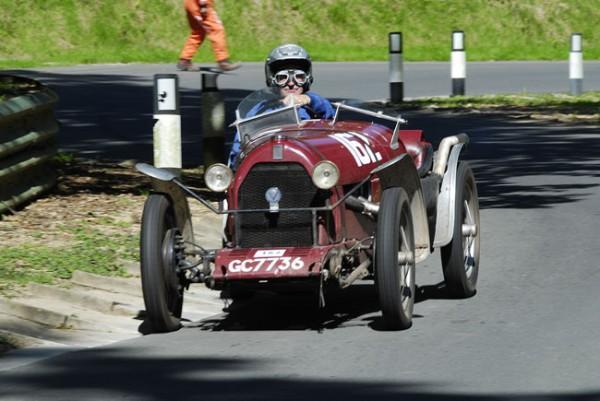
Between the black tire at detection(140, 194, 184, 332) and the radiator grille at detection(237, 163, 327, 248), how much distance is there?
0.39 metres

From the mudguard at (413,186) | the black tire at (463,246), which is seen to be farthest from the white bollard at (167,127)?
the mudguard at (413,186)

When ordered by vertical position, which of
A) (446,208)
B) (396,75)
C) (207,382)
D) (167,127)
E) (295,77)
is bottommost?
(207,382)

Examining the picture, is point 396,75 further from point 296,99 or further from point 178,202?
point 178,202

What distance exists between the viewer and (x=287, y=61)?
380 inches

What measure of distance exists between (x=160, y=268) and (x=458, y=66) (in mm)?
15004

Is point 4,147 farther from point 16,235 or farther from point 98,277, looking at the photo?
point 98,277

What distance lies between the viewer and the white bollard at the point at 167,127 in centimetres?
1108

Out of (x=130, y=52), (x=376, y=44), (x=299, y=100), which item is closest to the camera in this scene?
(x=299, y=100)

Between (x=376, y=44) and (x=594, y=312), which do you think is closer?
(x=594, y=312)

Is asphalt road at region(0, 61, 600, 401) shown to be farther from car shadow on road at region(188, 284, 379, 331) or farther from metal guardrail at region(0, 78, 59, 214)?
metal guardrail at region(0, 78, 59, 214)

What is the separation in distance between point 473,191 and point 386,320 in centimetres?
190

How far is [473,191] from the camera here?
32.2 ft

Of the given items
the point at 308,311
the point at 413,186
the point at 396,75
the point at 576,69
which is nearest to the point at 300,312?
the point at 308,311

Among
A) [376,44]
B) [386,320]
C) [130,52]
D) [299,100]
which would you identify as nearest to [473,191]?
[299,100]
